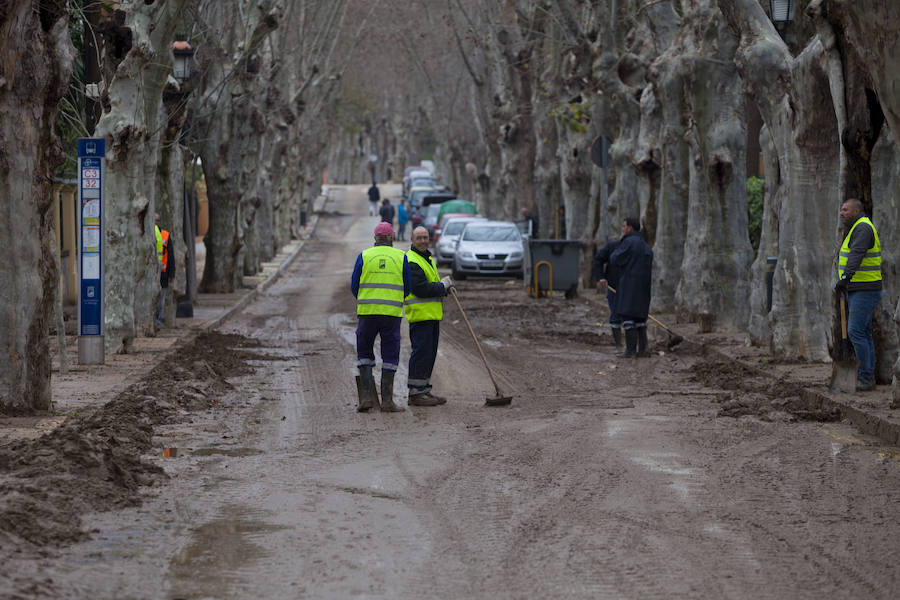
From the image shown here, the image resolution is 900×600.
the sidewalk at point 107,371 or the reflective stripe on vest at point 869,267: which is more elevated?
the reflective stripe on vest at point 869,267

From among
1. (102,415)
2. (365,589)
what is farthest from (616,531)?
(102,415)

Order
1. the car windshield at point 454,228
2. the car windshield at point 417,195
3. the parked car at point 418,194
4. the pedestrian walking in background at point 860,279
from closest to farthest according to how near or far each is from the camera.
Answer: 1. the pedestrian walking in background at point 860,279
2. the car windshield at point 454,228
3. the parked car at point 418,194
4. the car windshield at point 417,195

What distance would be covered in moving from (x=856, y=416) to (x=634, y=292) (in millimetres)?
6269

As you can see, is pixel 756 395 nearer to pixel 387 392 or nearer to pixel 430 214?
pixel 387 392

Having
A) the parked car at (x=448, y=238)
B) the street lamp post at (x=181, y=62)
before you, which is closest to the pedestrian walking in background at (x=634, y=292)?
the street lamp post at (x=181, y=62)

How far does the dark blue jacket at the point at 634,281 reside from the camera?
17391mm

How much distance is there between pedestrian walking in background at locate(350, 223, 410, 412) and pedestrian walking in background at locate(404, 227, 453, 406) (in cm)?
15

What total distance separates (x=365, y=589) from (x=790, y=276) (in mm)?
10049

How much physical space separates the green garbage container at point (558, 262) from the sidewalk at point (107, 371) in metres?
5.94

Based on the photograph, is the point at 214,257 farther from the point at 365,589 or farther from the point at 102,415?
the point at 365,589

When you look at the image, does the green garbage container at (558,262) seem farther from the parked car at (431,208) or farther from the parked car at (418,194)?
the parked car at (418,194)

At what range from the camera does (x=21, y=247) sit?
11.1 meters

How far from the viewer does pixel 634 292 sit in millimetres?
17422

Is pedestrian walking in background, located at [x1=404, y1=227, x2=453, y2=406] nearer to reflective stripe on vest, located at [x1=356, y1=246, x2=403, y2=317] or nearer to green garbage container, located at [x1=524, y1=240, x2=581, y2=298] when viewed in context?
reflective stripe on vest, located at [x1=356, y1=246, x2=403, y2=317]
